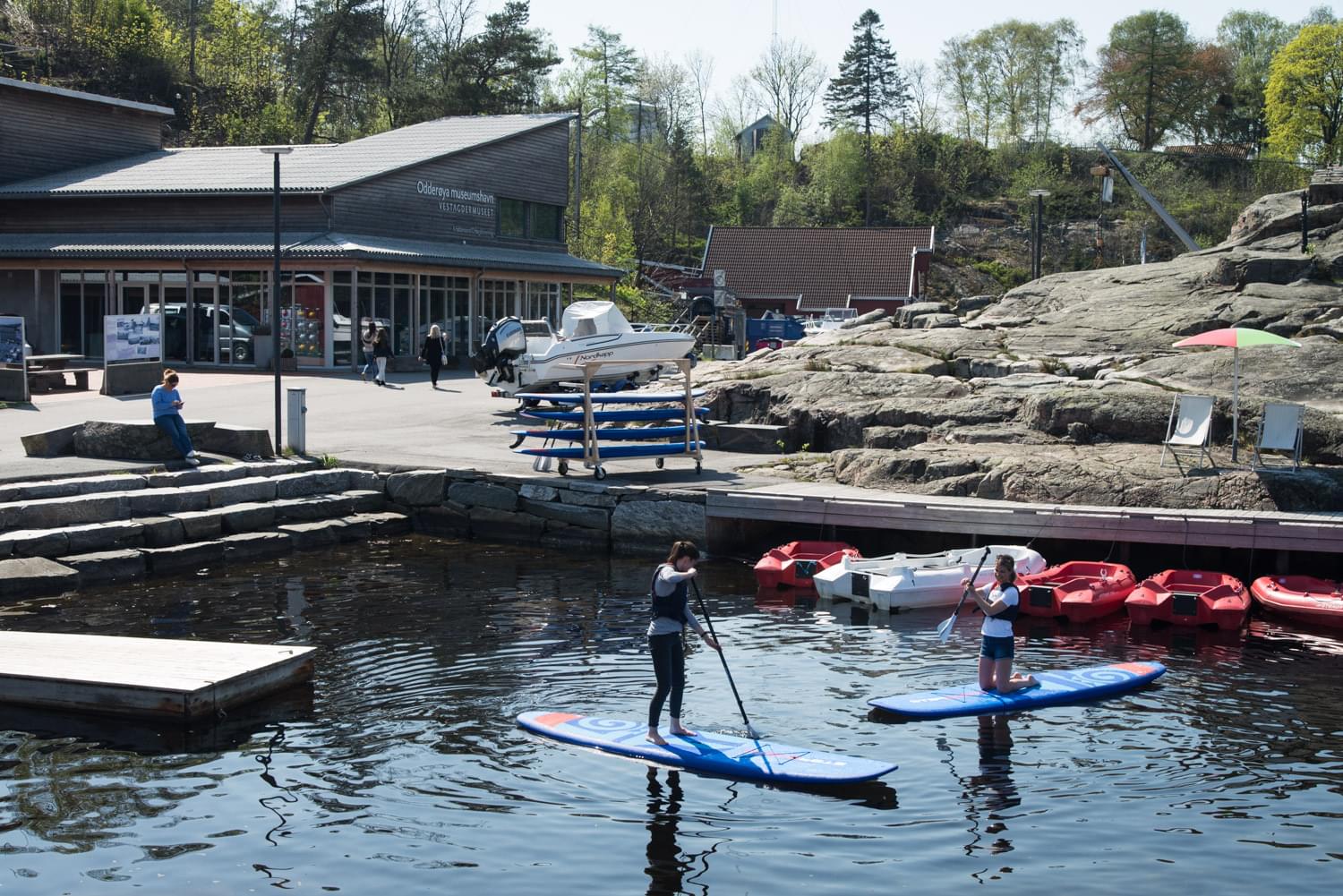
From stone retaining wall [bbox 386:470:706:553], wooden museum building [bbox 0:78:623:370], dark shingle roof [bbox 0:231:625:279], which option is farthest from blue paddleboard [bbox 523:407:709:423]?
dark shingle roof [bbox 0:231:625:279]

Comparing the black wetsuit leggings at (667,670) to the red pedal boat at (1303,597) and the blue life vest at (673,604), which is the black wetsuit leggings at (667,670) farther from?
A: the red pedal boat at (1303,597)

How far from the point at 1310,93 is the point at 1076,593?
64.9 m

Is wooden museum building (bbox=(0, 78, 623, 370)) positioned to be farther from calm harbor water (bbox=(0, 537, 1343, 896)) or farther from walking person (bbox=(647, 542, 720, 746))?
walking person (bbox=(647, 542, 720, 746))

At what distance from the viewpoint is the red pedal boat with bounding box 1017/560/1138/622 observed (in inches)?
599

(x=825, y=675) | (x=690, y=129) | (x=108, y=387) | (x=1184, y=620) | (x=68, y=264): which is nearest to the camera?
(x=825, y=675)

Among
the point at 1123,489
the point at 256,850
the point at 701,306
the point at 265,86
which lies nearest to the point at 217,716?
the point at 256,850

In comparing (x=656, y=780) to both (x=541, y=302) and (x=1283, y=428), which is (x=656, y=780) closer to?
(x=1283, y=428)

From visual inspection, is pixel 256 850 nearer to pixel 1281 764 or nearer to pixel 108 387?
pixel 1281 764

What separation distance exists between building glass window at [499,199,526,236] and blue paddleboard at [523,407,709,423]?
25.5 meters

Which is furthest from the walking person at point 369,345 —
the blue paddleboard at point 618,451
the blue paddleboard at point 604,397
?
the blue paddleboard at point 618,451

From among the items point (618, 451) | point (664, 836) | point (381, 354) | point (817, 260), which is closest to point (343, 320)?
point (381, 354)

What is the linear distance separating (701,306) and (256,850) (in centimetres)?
4014

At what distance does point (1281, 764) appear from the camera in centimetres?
1002

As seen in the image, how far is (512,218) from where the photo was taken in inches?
1806
